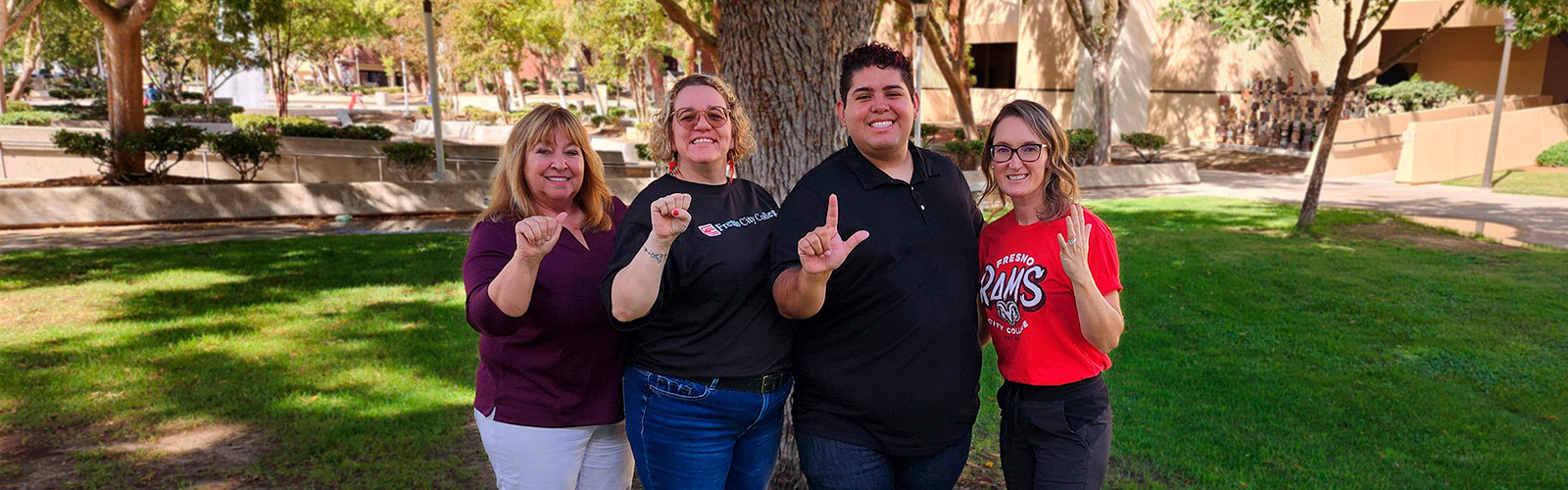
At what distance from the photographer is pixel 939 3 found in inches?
910

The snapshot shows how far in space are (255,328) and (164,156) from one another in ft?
29.4

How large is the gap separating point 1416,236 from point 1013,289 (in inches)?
461

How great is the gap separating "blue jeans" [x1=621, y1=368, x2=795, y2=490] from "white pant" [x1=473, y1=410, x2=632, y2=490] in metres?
0.18

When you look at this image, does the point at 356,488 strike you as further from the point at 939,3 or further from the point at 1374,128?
the point at 1374,128

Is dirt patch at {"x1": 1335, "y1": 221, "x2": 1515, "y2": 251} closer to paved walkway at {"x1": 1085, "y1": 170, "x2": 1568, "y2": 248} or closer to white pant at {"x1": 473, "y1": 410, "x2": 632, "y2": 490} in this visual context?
paved walkway at {"x1": 1085, "y1": 170, "x2": 1568, "y2": 248}

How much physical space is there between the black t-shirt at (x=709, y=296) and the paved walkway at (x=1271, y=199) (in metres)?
10.2

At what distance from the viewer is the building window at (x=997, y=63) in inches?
1407

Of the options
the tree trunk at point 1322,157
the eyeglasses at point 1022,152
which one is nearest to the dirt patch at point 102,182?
the eyeglasses at point 1022,152

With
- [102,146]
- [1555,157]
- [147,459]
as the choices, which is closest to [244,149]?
[102,146]

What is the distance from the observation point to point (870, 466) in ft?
8.64

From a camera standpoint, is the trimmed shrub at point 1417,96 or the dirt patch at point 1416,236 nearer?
the dirt patch at point 1416,236

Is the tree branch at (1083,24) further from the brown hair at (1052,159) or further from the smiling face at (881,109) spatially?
the smiling face at (881,109)

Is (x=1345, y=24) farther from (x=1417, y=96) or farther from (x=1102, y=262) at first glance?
(x=1417, y=96)

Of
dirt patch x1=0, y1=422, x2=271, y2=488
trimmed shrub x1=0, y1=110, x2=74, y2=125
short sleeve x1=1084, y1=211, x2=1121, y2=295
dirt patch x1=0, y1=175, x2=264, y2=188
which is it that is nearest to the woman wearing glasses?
short sleeve x1=1084, y1=211, x2=1121, y2=295
